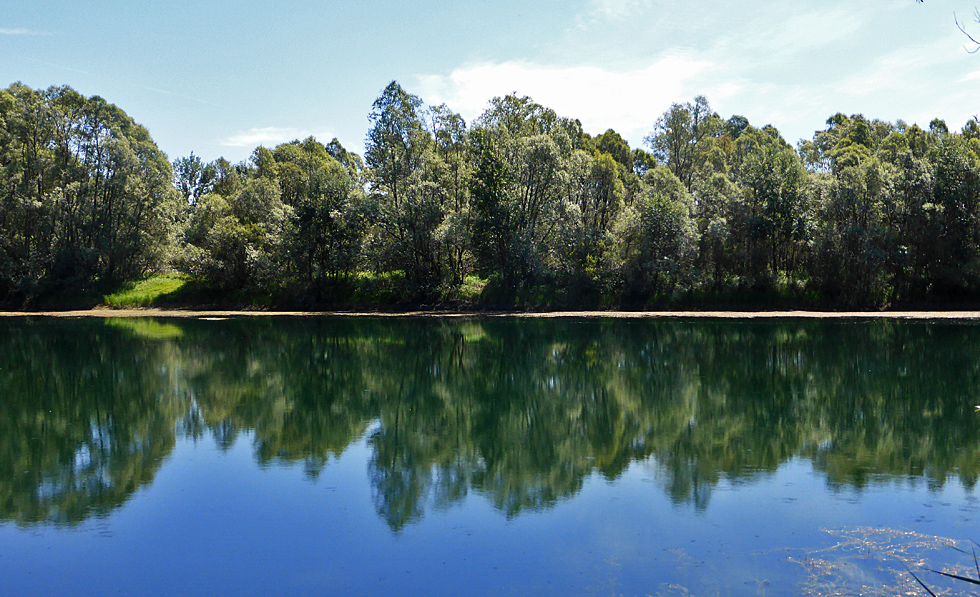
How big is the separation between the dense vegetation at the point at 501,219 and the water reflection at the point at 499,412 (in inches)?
646

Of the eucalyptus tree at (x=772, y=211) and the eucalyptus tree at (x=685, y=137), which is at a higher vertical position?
the eucalyptus tree at (x=685, y=137)

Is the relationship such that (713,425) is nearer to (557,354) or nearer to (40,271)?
(557,354)

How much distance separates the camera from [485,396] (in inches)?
757

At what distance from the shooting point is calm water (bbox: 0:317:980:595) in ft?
26.0

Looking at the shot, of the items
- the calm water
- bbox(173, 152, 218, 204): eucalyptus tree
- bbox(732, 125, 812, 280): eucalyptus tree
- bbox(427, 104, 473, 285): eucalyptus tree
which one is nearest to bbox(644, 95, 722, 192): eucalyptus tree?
bbox(732, 125, 812, 280): eucalyptus tree

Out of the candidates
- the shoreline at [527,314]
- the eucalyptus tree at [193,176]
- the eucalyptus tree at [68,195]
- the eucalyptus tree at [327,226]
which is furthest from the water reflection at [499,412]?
the eucalyptus tree at [193,176]

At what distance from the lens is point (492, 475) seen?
11.8 m

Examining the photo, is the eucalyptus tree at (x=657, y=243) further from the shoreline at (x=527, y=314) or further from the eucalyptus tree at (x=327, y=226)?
the eucalyptus tree at (x=327, y=226)

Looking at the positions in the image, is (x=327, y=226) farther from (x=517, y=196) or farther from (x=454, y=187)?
(x=517, y=196)

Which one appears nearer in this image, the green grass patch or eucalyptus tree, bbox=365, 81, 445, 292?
eucalyptus tree, bbox=365, 81, 445, 292

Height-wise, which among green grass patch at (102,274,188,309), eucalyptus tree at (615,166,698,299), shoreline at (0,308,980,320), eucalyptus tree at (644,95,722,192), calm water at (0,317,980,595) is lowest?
calm water at (0,317,980,595)

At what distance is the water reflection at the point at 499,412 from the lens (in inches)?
455

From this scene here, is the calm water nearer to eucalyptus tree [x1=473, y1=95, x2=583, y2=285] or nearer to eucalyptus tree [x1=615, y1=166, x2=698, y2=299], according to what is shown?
eucalyptus tree [x1=615, y1=166, x2=698, y2=299]

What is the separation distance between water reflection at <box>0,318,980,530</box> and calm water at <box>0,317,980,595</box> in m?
0.09
